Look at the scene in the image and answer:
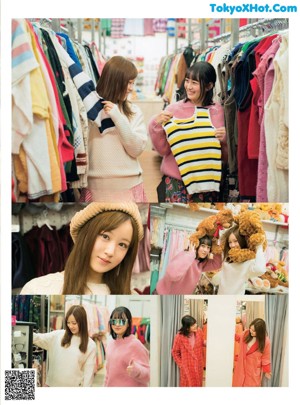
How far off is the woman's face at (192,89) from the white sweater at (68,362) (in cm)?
109

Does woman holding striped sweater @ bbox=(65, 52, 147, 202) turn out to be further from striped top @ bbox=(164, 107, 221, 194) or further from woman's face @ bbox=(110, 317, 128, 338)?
woman's face @ bbox=(110, 317, 128, 338)

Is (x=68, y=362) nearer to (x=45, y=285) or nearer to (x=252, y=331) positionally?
(x=45, y=285)

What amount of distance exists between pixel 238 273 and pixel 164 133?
0.66 metres

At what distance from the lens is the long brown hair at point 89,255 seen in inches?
102

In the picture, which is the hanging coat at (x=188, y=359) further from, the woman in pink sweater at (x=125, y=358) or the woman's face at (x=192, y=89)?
the woman's face at (x=192, y=89)

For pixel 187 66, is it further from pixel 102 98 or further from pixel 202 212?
pixel 202 212

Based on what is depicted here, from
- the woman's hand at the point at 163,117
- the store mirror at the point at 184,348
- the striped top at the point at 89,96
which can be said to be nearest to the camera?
the striped top at the point at 89,96

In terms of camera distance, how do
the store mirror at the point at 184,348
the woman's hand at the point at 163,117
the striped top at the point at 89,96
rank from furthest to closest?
the store mirror at the point at 184,348 < the woman's hand at the point at 163,117 < the striped top at the point at 89,96

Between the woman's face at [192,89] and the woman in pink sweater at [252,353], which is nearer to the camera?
the woman's face at [192,89]

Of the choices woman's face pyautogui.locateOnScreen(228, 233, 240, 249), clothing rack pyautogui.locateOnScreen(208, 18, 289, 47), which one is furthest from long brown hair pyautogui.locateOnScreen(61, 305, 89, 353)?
clothing rack pyautogui.locateOnScreen(208, 18, 289, 47)

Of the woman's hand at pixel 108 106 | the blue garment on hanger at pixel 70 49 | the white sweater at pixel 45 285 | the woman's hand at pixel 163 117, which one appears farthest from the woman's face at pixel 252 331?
the blue garment on hanger at pixel 70 49

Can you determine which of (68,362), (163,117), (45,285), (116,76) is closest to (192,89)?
(163,117)

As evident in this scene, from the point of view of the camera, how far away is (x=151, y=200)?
2.60 m

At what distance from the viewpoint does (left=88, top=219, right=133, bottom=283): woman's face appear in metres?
2.61
